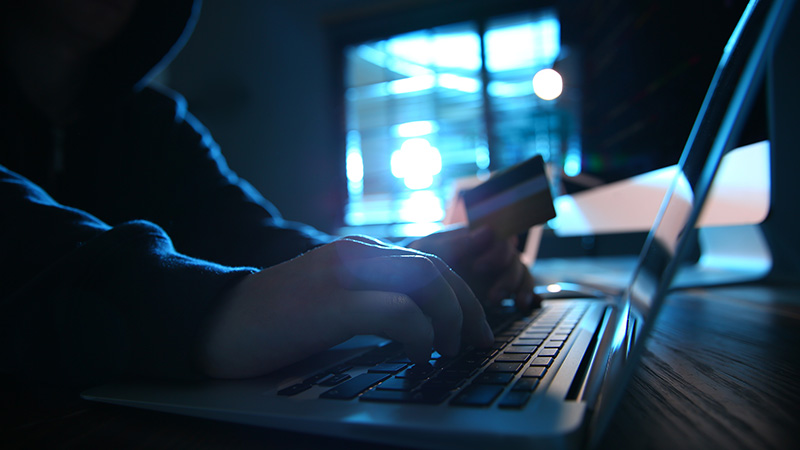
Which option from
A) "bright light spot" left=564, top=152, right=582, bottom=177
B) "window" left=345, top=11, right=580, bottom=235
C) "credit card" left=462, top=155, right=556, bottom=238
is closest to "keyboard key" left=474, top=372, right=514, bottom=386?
"credit card" left=462, top=155, right=556, bottom=238

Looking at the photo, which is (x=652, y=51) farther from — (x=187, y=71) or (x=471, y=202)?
(x=187, y=71)

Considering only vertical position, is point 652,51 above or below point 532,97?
below

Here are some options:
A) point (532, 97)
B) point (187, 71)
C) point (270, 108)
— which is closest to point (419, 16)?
point (532, 97)

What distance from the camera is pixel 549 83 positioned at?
1.08m

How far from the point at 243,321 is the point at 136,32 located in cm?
79

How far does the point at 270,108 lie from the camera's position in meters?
3.77

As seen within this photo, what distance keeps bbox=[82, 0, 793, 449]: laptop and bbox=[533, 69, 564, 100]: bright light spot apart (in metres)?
0.81

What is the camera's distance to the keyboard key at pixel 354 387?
22 cm

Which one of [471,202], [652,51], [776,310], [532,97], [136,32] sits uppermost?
[532,97]

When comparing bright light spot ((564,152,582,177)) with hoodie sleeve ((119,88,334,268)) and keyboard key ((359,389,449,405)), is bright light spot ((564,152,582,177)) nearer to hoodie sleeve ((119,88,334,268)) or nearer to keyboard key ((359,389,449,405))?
hoodie sleeve ((119,88,334,268))

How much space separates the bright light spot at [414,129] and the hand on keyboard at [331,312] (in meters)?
3.58

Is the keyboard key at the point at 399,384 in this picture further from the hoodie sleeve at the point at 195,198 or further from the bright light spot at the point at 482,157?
the bright light spot at the point at 482,157

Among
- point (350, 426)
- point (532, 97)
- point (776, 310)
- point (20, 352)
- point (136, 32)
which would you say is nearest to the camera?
point (350, 426)

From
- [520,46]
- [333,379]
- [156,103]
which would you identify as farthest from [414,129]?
[333,379]
